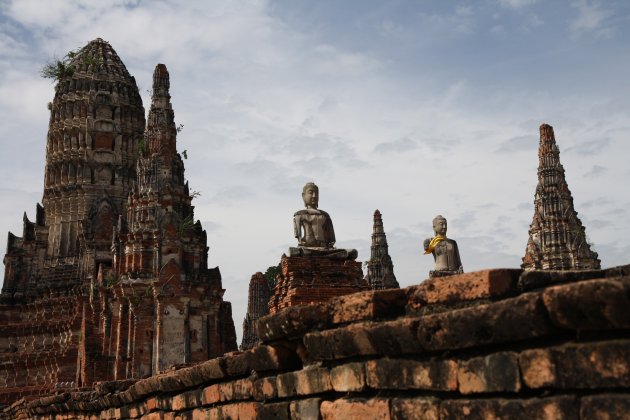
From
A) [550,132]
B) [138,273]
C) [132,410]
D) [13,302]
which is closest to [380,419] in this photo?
[132,410]

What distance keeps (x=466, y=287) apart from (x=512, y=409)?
0.79m

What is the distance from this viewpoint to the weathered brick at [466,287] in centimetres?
425

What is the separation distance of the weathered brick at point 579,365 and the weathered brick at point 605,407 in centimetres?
6

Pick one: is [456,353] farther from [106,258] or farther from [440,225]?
→ [106,258]

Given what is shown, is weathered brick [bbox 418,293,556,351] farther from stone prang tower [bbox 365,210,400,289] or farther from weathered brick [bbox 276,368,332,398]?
stone prang tower [bbox 365,210,400,289]

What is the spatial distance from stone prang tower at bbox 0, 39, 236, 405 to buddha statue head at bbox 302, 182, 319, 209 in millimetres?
19119

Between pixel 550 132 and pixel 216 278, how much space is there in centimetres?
1705

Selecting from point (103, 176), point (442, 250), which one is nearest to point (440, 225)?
point (442, 250)

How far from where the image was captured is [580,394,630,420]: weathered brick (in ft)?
10.9

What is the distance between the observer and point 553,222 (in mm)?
36344

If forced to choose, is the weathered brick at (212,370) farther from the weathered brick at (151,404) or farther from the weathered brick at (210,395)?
the weathered brick at (151,404)

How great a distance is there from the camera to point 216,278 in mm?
33531

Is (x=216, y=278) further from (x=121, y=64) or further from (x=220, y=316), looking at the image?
(x=121, y=64)

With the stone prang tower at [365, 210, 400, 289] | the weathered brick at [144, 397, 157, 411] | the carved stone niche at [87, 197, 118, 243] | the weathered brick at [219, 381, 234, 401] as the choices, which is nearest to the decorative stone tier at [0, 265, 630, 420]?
the weathered brick at [219, 381, 234, 401]
